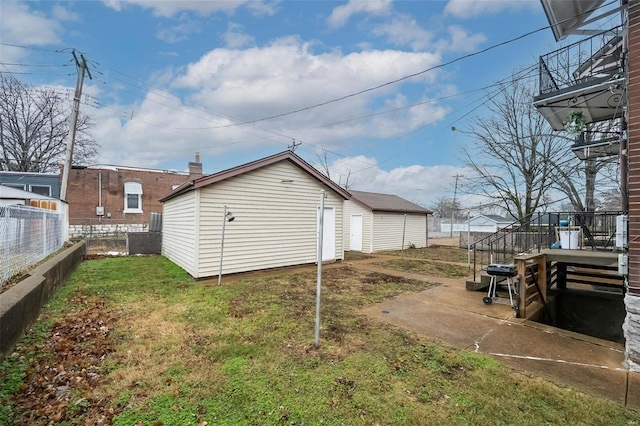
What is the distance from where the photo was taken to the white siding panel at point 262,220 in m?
7.89

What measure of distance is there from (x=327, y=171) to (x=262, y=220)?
21150 mm

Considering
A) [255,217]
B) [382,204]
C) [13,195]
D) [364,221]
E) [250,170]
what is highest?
[250,170]

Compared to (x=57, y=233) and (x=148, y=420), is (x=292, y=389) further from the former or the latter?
(x=57, y=233)

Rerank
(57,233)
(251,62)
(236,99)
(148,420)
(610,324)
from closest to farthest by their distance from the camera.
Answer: (148,420)
(610,324)
(57,233)
(251,62)
(236,99)

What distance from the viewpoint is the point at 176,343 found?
382 cm

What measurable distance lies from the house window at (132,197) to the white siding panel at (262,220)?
17.7 meters

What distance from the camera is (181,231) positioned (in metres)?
9.31

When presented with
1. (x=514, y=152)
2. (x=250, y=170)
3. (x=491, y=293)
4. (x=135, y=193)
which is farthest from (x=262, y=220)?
(x=135, y=193)

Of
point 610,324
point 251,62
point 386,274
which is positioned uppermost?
point 251,62

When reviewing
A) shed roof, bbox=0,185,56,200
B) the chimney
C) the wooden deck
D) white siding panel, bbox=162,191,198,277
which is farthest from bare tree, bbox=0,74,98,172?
the wooden deck

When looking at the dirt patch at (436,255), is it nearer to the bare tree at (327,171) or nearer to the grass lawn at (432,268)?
the grass lawn at (432,268)

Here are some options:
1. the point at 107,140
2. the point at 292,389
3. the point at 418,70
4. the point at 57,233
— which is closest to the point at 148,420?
the point at 292,389

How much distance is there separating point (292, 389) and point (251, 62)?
1111 centimetres

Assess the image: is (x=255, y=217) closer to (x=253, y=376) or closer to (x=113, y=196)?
(x=253, y=376)
